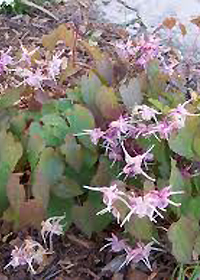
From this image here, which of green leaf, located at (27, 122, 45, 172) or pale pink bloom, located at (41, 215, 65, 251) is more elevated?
green leaf, located at (27, 122, 45, 172)

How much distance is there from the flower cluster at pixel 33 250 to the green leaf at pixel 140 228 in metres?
0.19

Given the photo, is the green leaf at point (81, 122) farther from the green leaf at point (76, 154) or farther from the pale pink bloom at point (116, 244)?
the pale pink bloom at point (116, 244)

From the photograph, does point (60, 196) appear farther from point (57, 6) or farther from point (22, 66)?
point (57, 6)

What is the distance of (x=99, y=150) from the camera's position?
2119mm

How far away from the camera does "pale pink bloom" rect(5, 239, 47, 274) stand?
75.0 inches

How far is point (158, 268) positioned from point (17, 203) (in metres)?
0.39

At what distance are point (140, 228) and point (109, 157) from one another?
9.3 inches

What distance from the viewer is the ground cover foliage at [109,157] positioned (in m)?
1.86

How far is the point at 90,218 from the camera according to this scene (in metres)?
2.02

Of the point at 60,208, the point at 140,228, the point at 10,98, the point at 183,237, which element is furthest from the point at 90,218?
the point at 10,98

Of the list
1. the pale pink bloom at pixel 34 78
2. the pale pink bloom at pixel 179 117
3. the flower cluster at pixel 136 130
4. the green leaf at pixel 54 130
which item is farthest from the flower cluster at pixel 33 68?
the pale pink bloom at pixel 179 117

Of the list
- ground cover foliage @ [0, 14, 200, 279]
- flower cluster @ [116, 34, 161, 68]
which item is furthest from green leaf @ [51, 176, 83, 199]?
flower cluster @ [116, 34, 161, 68]

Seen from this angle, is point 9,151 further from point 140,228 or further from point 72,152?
point 140,228

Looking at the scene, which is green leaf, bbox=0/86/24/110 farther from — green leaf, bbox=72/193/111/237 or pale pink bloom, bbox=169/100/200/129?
pale pink bloom, bbox=169/100/200/129
